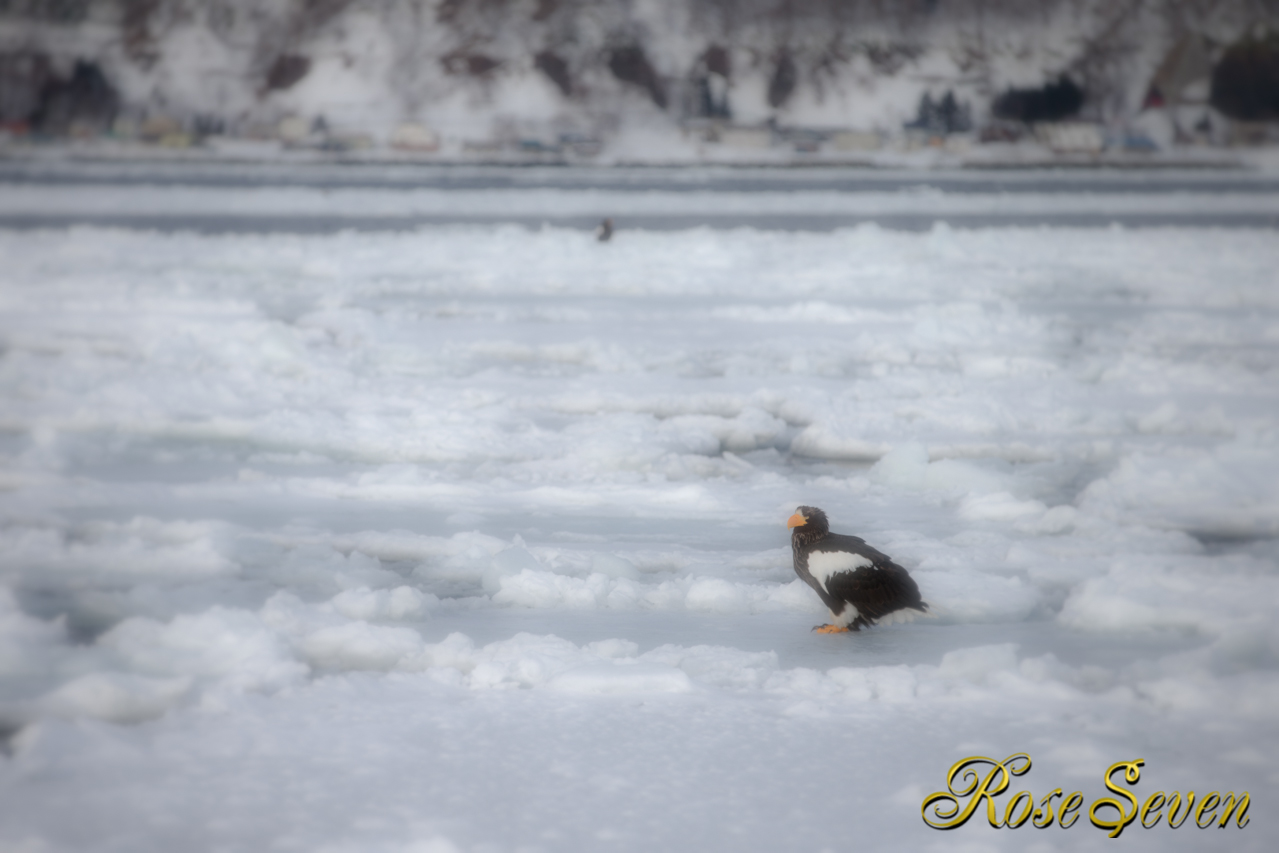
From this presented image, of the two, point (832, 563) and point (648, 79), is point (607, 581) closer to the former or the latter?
point (832, 563)

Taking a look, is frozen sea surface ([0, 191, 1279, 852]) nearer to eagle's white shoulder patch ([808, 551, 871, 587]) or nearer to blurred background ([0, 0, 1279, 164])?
eagle's white shoulder patch ([808, 551, 871, 587])

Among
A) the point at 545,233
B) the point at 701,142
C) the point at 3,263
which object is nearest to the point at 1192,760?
the point at 3,263

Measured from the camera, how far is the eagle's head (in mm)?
2851

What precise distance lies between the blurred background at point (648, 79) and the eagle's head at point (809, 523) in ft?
158

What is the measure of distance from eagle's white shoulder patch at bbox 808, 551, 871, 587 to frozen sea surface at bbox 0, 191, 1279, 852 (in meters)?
0.18

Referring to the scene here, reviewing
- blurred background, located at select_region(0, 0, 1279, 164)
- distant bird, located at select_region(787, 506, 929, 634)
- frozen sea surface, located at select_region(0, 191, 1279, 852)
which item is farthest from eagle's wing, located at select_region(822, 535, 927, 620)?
→ blurred background, located at select_region(0, 0, 1279, 164)

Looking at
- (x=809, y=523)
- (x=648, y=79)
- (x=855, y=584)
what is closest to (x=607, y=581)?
(x=809, y=523)

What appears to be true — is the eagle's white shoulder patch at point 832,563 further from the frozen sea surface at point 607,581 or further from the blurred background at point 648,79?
the blurred background at point 648,79

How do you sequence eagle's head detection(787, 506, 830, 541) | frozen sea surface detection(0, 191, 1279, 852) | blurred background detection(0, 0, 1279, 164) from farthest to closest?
blurred background detection(0, 0, 1279, 164) → eagle's head detection(787, 506, 830, 541) → frozen sea surface detection(0, 191, 1279, 852)

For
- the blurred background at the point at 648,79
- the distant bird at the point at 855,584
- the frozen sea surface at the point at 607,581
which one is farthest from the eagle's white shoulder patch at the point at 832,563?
the blurred background at the point at 648,79

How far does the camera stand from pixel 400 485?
4031mm

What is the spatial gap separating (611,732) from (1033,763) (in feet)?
2.77

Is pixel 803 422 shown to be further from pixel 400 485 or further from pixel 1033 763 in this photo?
pixel 1033 763

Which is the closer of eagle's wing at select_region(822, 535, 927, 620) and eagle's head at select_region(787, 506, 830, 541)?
eagle's wing at select_region(822, 535, 927, 620)
